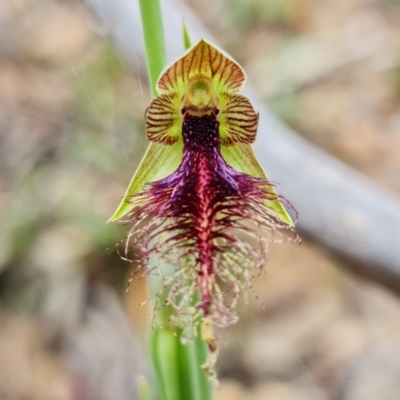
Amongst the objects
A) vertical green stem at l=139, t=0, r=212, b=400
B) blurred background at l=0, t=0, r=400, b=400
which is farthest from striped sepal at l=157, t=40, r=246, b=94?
blurred background at l=0, t=0, r=400, b=400

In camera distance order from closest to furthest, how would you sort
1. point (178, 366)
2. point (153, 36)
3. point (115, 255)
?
point (153, 36) → point (178, 366) → point (115, 255)

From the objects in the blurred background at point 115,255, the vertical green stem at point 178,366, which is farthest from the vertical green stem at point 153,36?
the blurred background at point 115,255

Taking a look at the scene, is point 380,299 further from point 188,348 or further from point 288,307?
point 188,348

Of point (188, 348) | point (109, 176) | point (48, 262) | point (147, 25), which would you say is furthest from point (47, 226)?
point (147, 25)

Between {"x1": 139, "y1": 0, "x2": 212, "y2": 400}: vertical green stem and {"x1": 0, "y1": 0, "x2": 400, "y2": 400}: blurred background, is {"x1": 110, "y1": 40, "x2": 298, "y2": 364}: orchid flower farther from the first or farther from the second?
{"x1": 0, "y1": 0, "x2": 400, "y2": 400}: blurred background

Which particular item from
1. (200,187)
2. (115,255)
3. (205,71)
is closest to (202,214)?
(200,187)

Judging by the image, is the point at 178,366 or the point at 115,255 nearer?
the point at 178,366

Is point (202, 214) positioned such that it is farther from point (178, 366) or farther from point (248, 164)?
point (178, 366)
